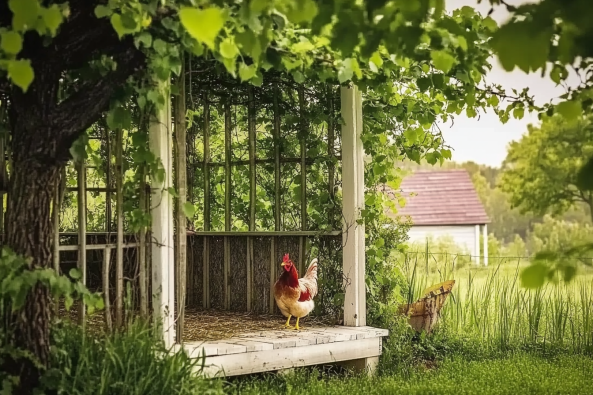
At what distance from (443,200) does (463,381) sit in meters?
16.6

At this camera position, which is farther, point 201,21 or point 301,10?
point 301,10

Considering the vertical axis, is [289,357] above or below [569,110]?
below

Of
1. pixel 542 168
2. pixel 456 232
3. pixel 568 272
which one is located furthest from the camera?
pixel 542 168

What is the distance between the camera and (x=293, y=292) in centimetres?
598

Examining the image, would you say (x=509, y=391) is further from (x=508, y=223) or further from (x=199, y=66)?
(x=508, y=223)

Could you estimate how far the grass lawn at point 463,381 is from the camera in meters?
5.52

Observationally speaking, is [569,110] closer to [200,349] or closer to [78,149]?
[78,149]

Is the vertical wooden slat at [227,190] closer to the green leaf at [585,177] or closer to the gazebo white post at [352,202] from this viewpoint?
the gazebo white post at [352,202]

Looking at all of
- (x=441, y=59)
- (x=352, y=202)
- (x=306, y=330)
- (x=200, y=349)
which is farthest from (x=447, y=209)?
(x=441, y=59)

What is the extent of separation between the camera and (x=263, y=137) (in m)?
6.99

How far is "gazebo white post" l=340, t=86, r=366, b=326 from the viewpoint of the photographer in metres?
6.25

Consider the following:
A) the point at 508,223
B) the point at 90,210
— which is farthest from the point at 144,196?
the point at 508,223

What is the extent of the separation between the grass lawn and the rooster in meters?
0.51

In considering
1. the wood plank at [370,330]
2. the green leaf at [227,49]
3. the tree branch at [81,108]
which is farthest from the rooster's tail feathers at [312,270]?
the green leaf at [227,49]
